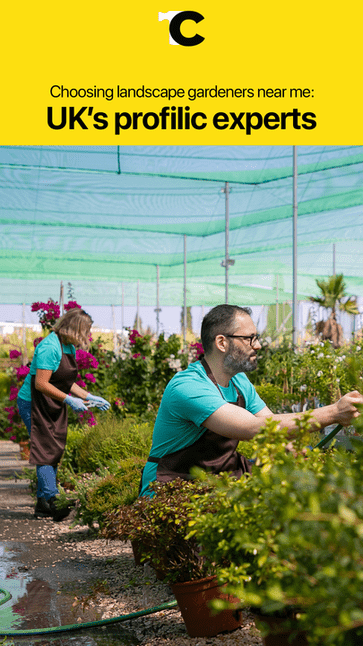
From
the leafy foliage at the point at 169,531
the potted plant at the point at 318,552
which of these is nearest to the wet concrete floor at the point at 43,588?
the leafy foliage at the point at 169,531

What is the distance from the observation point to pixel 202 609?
2.28 meters

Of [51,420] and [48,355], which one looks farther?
[51,420]

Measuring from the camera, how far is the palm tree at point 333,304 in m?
12.1

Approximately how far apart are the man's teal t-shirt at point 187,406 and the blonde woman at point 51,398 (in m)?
2.02

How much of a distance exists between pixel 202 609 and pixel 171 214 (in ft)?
30.7

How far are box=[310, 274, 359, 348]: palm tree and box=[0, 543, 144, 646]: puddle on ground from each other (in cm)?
915

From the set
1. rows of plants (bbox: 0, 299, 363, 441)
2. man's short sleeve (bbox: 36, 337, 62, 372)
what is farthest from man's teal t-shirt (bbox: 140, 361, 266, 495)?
rows of plants (bbox: 0, 299, 363, 441)

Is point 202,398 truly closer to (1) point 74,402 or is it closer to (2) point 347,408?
(2) point 347,408

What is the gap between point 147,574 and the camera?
2.97 metres
